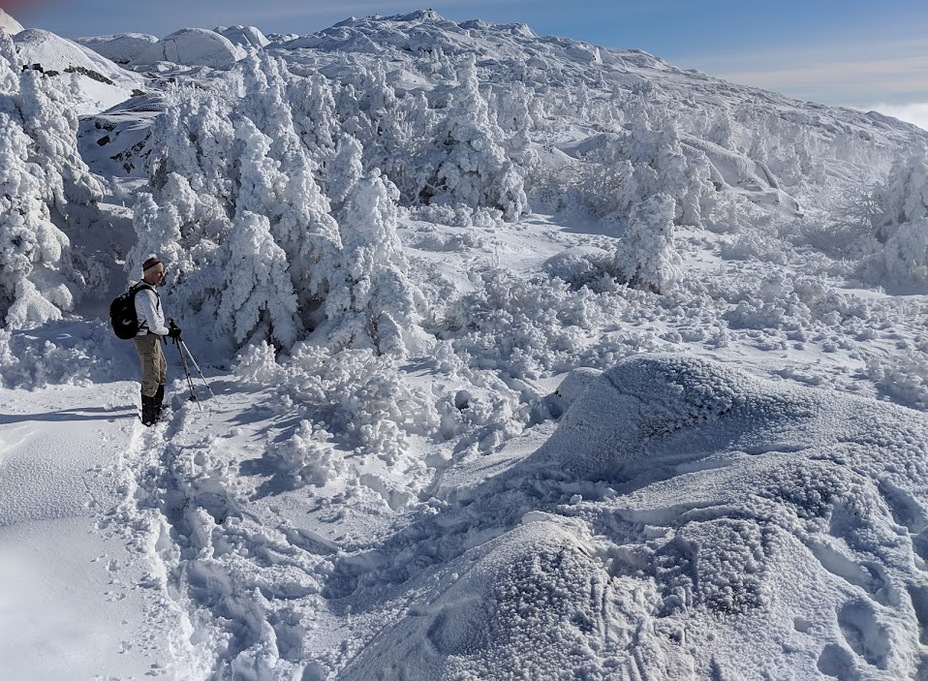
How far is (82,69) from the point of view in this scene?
37938mm

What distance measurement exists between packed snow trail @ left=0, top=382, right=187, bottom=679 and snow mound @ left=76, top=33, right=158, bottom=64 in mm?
73654

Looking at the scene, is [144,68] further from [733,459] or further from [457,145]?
[733,459]

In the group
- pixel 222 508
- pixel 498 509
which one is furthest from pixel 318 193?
pixel 498 509

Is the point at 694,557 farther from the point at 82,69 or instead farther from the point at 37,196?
the point at 82,69

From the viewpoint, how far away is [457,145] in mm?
20641

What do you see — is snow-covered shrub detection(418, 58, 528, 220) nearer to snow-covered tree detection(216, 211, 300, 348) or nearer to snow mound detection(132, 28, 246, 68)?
snow-covered tree detection(216, 211, 300, 348)

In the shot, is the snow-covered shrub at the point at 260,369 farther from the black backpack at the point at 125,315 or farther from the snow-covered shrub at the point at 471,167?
the snow-covered shrub at the point at 471,167

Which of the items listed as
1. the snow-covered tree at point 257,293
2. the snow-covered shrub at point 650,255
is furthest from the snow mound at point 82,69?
the snow-covered shrub at point 650,255

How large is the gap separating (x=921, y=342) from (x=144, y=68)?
2522 inches

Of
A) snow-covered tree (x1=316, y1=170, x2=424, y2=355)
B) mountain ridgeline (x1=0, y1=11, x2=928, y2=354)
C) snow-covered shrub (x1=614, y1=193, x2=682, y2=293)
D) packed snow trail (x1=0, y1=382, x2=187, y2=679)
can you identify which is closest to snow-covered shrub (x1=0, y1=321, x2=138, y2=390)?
packed snow trail (x1=0, y1=382, x2=187, y2=679)

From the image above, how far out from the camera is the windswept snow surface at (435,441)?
3697mm

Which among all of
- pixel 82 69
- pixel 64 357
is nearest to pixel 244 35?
pixel 82 69

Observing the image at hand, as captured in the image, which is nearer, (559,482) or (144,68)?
(559,482)

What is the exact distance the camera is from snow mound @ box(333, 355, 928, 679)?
341 centimetres
